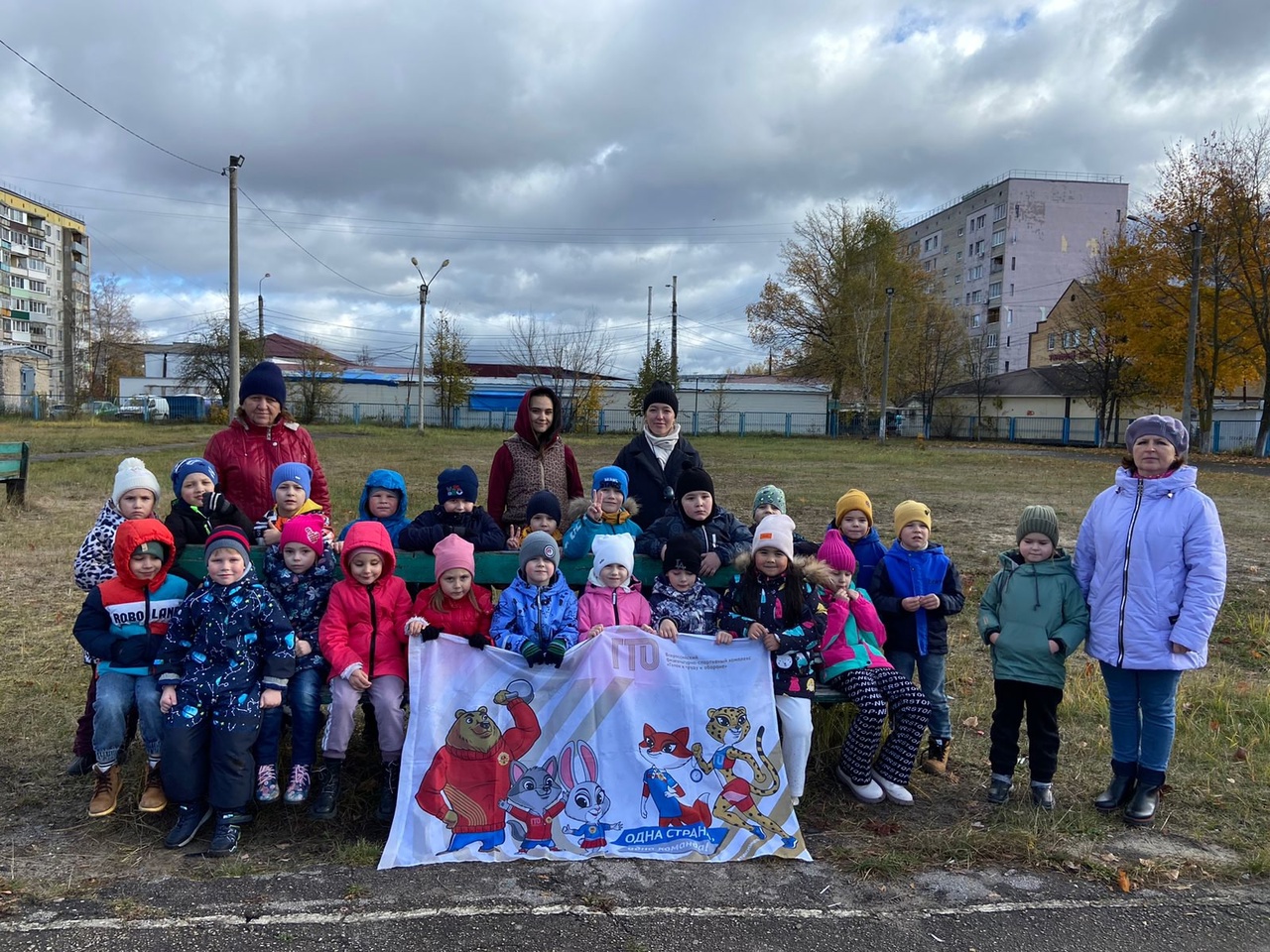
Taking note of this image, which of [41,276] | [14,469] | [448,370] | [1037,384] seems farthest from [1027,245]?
[41,276]

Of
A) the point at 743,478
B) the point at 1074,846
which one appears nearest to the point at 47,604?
the point at 1074,846

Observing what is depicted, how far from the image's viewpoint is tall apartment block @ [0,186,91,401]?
8362cm

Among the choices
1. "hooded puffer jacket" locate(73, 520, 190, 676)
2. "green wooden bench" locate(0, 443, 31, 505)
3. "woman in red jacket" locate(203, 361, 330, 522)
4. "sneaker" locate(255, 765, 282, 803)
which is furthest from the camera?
"green wooden bench" locate(0, 443, 31, 505)

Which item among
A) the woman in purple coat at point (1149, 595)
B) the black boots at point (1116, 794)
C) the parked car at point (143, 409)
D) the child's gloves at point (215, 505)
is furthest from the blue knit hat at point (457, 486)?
the parked car at point (143, 409)

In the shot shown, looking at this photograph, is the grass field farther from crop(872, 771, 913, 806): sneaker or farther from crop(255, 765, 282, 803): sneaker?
crop(255, 765, 282, 803): sneaker

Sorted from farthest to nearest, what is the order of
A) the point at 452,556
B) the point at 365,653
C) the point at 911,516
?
the point at 911,516 → the point at 452,556 → the point at 365,653

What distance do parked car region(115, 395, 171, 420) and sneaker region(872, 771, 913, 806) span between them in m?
55.5

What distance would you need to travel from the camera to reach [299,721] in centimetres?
387

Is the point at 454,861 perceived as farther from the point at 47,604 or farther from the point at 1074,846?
the point at 47,604

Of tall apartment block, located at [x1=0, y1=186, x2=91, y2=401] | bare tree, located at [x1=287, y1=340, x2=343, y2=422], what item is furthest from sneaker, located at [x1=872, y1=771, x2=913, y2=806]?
tall apartment block, located at [x1=0, y1=186, x2=91, y2=401]

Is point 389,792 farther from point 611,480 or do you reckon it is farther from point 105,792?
point 611,480

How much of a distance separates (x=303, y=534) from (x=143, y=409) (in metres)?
57.2

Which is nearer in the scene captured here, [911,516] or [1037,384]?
[911,516]

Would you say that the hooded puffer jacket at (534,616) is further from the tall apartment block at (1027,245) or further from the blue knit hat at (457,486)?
the tall apartment block at (1027,245)
